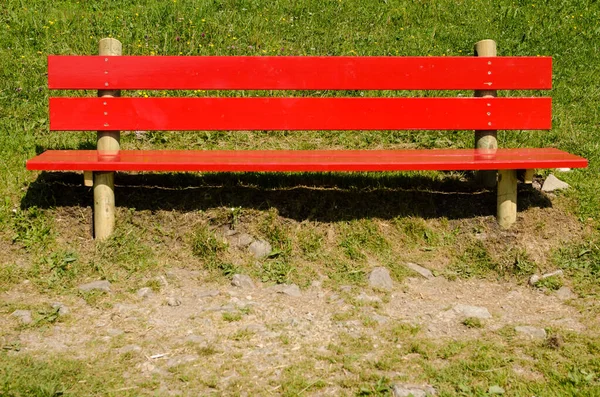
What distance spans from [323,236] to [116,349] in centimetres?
163

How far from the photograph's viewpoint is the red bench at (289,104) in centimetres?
488

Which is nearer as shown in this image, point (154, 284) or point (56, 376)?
point (56, 376)

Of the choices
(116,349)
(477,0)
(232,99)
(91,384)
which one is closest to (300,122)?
(232,99)

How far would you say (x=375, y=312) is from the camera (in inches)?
166

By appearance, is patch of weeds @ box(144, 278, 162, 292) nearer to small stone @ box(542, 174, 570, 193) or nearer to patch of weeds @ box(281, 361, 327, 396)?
patch of weeds @ box(281, 361, 327, 396)

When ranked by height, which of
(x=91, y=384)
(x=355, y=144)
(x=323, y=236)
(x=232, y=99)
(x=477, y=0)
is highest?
(x=477, y=0)

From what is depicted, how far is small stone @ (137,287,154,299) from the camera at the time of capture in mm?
4387

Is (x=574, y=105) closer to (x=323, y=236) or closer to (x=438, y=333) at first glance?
(x=323, y=236)

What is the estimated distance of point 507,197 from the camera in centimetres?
493

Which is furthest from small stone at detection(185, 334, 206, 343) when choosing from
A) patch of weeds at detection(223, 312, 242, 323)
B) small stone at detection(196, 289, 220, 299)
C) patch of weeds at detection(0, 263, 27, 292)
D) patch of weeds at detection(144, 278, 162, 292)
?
patch of weeds at detection(0, 263, 27, 292)

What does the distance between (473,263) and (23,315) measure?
105 inches

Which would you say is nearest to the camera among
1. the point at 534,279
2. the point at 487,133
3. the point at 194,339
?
the point at 194,339

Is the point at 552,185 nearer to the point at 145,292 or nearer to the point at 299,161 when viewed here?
the point at 299,161

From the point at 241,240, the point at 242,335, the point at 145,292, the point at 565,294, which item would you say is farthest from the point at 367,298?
the point at 145,292
